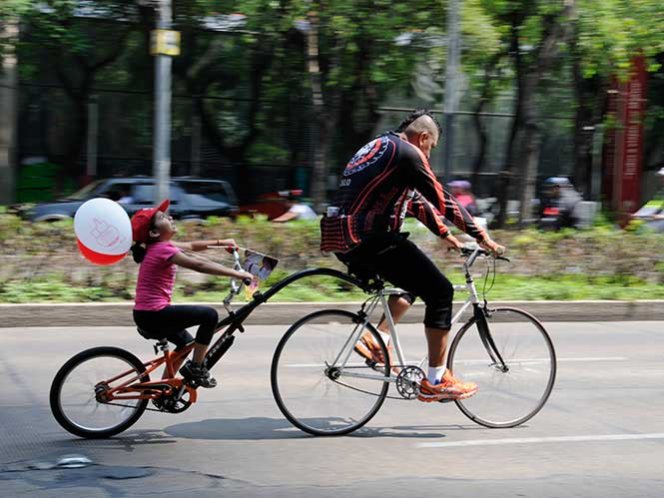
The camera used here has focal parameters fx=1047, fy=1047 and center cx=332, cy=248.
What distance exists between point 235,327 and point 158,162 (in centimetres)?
889

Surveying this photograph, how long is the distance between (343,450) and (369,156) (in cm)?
171

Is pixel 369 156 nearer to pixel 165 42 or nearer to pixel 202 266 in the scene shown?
pixel 202 266

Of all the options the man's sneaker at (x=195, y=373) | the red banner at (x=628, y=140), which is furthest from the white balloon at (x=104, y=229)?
the red banner at (x=628, y=140)

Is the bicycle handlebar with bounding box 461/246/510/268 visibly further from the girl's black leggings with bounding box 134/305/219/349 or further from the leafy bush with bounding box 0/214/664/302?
the leafy bush with bounding box 0/214/664/302

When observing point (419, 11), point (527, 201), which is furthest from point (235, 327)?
point (419, 11)

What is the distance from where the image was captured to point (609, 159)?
24.3 m

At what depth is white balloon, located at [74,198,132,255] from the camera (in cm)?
599

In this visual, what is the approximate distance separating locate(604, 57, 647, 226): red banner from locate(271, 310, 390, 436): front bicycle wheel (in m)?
16.9

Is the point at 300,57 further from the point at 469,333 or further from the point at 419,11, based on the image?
the point at 469,333

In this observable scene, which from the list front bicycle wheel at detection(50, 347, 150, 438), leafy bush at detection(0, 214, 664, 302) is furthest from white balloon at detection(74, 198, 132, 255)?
leafy bush at detection(0, 214, 664, 302)

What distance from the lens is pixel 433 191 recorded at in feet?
19.9

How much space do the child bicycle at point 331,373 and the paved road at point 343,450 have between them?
0.15 m

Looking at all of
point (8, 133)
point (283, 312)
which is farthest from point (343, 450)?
point (8, 133)

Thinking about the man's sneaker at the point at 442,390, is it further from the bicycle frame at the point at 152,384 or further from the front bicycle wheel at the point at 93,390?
the front bicycle wheel at the point at 93,390
